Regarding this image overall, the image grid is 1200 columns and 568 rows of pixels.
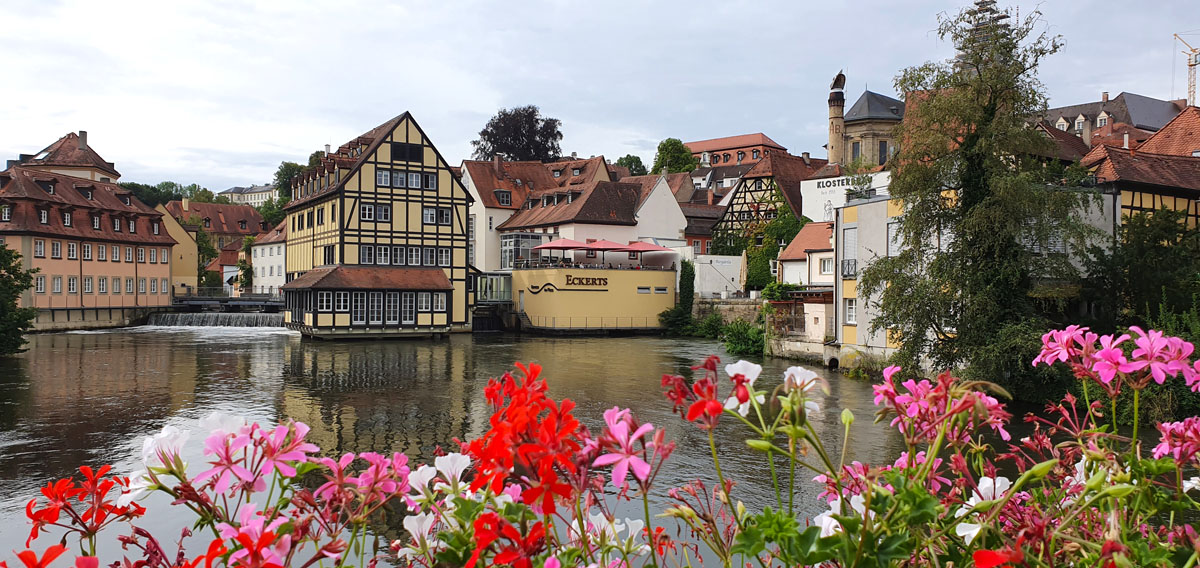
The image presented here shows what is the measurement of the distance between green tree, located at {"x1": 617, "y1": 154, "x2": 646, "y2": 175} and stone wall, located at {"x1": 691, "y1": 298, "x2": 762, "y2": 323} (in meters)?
46.9

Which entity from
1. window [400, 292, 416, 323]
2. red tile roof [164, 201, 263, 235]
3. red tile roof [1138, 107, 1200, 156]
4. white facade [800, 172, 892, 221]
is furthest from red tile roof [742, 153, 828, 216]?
red tile roof [164, 201, 263, 235]

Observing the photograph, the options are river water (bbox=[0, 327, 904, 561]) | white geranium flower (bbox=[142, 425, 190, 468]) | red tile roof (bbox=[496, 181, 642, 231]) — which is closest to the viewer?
white geranium flower (bbox=[142, 425, 190, 468])

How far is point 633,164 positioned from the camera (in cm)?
9156

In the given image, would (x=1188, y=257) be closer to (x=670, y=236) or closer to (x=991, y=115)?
(x=991, y=115)

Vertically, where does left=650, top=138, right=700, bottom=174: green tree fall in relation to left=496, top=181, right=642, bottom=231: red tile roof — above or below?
above

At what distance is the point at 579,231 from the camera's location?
48.5 metres

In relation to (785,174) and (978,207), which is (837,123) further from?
(978,207)

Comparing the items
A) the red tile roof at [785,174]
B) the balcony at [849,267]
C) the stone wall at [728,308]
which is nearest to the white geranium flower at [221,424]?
the balcony at [849,267]

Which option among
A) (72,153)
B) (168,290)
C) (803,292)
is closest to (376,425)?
(803,292)

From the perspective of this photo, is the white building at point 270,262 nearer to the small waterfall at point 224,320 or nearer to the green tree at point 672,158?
the small waterfall at point 224,320

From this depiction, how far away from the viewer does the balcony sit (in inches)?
988

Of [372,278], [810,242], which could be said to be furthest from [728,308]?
[372,278]

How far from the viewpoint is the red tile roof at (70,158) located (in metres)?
56.7

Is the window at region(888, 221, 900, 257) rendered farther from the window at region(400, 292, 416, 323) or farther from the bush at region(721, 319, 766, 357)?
the window at region(400, 292, 416, 323)
